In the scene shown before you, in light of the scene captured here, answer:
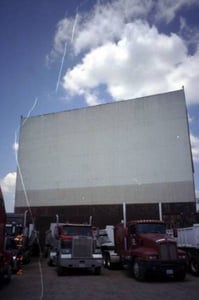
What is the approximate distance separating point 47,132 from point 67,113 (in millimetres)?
3206

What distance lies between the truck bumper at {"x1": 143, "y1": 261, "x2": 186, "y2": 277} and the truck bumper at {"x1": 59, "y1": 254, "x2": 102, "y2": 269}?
335cm

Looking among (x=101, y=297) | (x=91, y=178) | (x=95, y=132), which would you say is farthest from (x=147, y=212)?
(x=101, y=297)

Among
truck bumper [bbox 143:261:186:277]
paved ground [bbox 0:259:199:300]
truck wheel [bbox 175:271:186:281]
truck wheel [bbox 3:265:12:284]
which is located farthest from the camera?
truck wheel [bbox 175:271:186:281]

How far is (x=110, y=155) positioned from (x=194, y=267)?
1912cm

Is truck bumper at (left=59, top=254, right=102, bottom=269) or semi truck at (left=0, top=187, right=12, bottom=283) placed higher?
semi truck at (left=0, top=187, right=12, bottom=283)

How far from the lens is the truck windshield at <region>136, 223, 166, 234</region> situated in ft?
47.1

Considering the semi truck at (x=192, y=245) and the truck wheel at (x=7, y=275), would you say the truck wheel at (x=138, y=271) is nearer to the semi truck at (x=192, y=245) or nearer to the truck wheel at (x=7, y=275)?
the semi truck at (x=192, y=245)

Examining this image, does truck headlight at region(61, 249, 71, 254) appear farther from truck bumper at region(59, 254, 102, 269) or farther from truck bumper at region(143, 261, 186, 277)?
truck bumper at region(143, 261, 186, 277)

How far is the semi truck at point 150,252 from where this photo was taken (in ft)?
41.1

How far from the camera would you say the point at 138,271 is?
12922 mm

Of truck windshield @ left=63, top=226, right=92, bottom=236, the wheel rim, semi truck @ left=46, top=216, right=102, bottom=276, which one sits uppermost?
truck windshield @ left=63, top=226, right=92, bottom=236

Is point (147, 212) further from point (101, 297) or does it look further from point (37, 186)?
point (101, 297)

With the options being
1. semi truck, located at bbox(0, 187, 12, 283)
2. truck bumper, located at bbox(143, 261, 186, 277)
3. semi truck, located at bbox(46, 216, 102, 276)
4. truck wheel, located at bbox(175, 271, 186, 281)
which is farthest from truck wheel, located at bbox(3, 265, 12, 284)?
truck wheel, located at bbox(175, 271, 186, 281)

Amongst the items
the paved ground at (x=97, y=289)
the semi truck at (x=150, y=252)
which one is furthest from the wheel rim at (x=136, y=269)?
the paved ground at (x=97, y=289)
